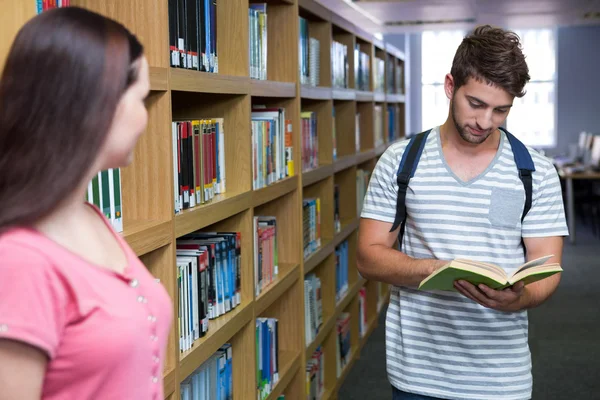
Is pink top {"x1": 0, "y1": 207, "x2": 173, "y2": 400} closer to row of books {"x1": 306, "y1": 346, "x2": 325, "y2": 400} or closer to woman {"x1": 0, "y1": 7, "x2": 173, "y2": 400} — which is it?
woman {"x1": 0, "y1": 7, "x2": 173, "y2": 400}

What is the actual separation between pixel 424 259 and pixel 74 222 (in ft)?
3.84

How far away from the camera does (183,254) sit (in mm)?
2338

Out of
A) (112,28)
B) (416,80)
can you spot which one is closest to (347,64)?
(112,28)

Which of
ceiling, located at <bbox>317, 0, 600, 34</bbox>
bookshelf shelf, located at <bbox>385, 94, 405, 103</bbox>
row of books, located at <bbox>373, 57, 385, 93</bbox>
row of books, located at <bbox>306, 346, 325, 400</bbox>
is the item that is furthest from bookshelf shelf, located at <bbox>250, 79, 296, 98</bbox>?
ceiling, located at <bbox>317, 0, 600, 34</bbox>

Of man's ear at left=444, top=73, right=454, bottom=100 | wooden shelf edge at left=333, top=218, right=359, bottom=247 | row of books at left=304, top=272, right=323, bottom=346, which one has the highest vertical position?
man's ear at left=444, top=73, right=454, bottom=100

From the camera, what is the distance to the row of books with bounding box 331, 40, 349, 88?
4.44 m

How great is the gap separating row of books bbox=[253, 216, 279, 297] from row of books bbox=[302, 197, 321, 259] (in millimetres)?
418

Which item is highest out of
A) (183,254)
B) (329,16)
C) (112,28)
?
(329,16)

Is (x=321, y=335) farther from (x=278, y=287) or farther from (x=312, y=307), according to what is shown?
(x=278, y=287)

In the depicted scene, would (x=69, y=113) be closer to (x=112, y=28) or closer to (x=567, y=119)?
(x=112, y=28)

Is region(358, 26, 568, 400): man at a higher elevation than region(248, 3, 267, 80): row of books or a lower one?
lower

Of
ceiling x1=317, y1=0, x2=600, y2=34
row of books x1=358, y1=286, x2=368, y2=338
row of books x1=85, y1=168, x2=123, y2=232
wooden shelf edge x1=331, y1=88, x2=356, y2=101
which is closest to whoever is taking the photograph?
row of books x1=85, y1=168, x2=123, y2=232

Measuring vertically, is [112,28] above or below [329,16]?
below

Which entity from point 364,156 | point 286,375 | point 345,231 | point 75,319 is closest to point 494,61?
point 75,319
